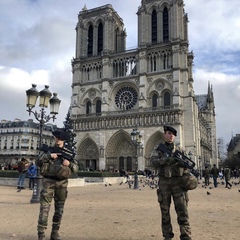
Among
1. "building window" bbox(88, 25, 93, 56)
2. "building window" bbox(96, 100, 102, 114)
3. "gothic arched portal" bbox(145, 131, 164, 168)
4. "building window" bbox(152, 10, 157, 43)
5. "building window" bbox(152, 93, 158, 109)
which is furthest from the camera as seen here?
"building window" bbox(88, 25, 93, 56)

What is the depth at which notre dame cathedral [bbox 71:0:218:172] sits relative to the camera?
37.5 meters

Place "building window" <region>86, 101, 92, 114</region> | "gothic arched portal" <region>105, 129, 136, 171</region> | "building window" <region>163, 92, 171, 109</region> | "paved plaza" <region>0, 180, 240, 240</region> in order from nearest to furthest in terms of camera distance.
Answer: "paved plaza" <region>0, 180, 240, 240</region> < "building window" <region>163, 92, 171, 109</region> < "gothic arched portal" <region>105, 129, 136, 171</region> < "building window" <region>86, 101, 92, 114</region>

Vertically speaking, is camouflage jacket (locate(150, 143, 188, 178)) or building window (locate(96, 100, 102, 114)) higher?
building window (locate(96, 100, 102, 114))

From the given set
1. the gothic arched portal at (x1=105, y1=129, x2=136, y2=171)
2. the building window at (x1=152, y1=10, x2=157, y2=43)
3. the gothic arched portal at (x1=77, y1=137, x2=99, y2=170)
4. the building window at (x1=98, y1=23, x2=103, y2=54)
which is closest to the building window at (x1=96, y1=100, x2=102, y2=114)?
the gothic arched portal at (x1=77, y1=137, x2=99, y2=170)

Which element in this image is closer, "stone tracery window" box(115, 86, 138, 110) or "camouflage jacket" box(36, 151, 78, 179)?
"camouflage jacket" box(36, 151, 78, 179)

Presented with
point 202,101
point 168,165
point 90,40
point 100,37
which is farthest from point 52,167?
point 202,101

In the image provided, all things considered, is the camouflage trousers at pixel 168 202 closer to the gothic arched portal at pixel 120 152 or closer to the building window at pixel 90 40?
the gothic arched portal at pixel 120 152

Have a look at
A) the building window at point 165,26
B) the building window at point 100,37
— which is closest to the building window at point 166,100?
the building window at point 165,26

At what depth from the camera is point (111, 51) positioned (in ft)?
142

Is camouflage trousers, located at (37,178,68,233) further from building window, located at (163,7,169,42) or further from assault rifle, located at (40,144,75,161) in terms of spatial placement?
building window, located at (163,7,169,42)

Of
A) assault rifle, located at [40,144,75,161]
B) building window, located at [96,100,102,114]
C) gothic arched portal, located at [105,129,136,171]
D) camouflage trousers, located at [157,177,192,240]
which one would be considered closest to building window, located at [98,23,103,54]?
building window, located at [96,100,102,114]

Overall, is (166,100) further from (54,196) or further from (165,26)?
(54,196)

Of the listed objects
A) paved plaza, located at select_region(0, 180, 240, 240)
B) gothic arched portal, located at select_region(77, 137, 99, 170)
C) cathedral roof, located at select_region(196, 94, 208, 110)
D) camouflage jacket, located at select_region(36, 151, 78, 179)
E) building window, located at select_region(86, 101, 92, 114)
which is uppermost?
cathedral roof, located at select_region(196, 94, 208, 110)

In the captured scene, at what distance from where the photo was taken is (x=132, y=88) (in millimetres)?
41406
